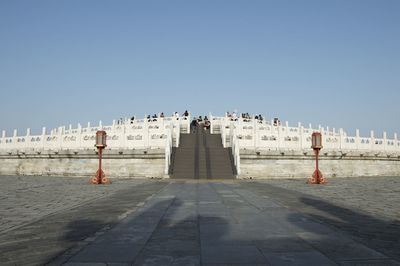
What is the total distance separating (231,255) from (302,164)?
801 inches

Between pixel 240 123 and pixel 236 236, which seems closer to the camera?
pixel 236 236

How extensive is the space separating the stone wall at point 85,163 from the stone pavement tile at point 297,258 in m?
17.7

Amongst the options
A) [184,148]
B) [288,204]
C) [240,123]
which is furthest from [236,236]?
[240,123]

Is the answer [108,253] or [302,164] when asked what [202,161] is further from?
[108,253]

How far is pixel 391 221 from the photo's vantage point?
21.4 feet

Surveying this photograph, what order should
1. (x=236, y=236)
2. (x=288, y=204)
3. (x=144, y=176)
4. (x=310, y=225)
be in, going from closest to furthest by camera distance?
(x=236, y=236) → (x=310, y=225) → (x=288, y=204) → (x=144, y=176)

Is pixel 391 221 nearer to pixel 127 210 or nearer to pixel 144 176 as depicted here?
pixel 127 210

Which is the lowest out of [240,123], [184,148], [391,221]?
[391,221]

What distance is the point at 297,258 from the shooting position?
3807 mm

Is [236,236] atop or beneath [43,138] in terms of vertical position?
beneath

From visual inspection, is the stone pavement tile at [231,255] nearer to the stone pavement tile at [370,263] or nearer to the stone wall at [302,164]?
the stone pavement tile at [370,263]

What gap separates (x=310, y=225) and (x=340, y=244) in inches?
52.3

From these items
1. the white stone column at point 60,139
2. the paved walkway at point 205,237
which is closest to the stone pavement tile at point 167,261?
the paved walkway at point 205,237

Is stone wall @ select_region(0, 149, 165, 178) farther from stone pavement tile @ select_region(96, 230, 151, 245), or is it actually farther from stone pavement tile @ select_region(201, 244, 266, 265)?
stone pavement tile @ select_region(201, 244, 266, 265)
